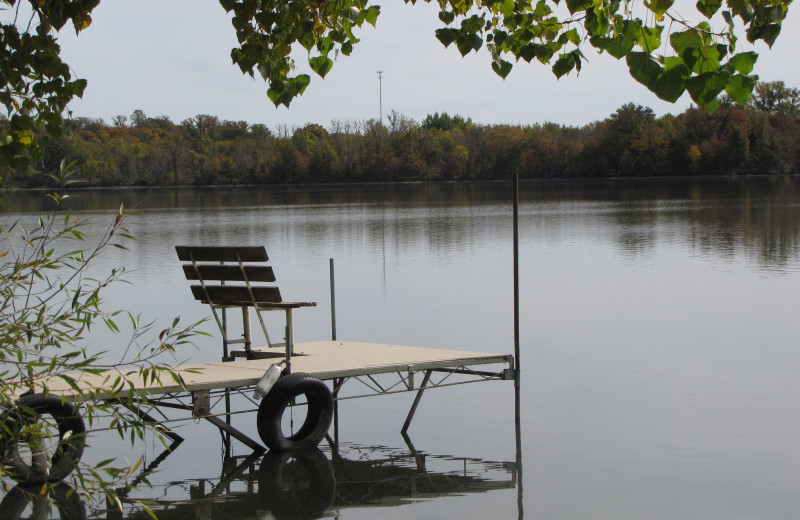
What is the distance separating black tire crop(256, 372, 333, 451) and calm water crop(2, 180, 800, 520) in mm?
175

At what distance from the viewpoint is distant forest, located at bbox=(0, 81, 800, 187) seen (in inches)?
3590

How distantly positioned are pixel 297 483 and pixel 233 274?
1825mm

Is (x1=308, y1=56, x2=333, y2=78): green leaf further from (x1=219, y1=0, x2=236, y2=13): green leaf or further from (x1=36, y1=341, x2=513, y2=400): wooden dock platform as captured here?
(x1=36, y1=341, x2=513, y2=400): wooden dock platform

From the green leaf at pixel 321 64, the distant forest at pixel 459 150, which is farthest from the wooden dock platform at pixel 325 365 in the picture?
the distant forest at pixel 459 150

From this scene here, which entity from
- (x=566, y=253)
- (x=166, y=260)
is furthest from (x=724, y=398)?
(x=166, y=260)

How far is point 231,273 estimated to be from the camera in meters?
8.08

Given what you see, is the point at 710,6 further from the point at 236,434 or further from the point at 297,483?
the point at 236,434

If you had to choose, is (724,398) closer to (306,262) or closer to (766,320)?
(766,320)

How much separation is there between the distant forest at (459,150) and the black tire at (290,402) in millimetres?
85710

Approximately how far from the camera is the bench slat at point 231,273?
788cm

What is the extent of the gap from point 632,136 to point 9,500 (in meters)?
91.8

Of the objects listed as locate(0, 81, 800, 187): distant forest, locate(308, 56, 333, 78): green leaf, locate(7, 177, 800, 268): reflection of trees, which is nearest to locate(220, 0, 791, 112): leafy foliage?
locate(308, 56, 333, 78): green leaf

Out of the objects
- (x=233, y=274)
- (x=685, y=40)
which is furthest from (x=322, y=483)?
(x=685, y=40)

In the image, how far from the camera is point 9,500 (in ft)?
21.5
